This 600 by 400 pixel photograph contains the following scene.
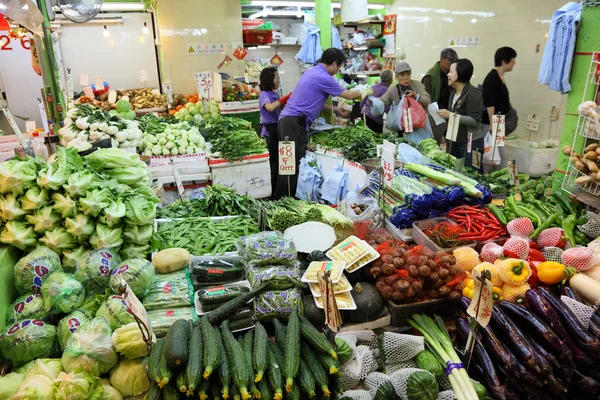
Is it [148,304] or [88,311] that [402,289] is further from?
[88,311]

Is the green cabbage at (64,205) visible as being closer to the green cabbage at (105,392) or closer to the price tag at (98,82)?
the green cabbage at (105,392)

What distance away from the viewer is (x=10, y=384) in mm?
1863

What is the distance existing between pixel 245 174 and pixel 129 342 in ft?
12.7

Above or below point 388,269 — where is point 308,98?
above

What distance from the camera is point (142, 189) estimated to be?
9.77 feet

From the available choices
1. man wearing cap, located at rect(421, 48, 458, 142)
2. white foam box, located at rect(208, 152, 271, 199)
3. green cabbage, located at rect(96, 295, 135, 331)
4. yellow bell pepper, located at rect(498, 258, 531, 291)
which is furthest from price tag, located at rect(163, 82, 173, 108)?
yellow bell pepper, located at rect(498, 258, 531, 291)

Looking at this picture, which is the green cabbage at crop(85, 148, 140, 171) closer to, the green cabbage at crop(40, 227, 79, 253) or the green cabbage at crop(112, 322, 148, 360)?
the green cabbage at crop(40, 227, 79, 253)

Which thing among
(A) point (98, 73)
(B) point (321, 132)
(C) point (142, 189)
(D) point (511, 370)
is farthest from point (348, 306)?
(A) point (98, 73)

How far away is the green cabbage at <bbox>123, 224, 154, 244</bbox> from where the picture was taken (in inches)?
106

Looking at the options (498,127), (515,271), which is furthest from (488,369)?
(498,127)

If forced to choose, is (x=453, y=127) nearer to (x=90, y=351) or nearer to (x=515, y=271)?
(x=515, y=271)

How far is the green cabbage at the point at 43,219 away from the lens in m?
2.46

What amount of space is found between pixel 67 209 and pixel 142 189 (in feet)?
1.86

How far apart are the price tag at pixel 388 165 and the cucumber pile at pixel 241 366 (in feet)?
5.37
